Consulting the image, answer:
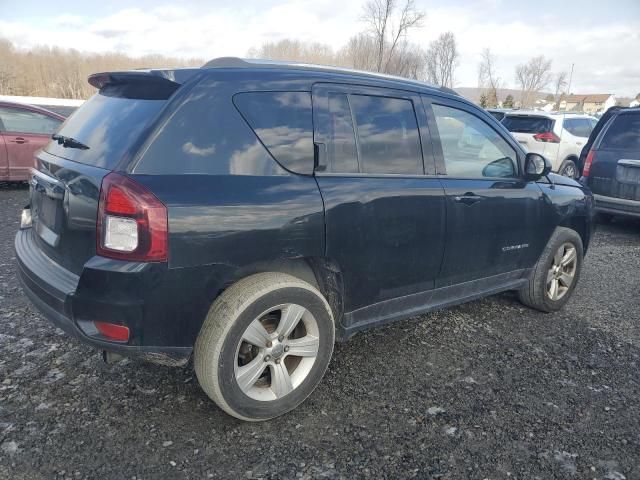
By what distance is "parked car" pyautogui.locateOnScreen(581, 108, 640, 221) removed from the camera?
6773 mm

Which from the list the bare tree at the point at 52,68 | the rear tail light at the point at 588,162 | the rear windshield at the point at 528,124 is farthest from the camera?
the bare tree at the point at 52,68

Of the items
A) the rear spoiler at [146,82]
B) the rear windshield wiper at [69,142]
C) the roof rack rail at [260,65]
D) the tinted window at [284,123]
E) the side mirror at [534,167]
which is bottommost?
the side mirror at [534,167]

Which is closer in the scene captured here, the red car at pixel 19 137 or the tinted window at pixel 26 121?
the red car at pixel 19 137

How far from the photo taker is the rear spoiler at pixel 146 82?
8.09ft

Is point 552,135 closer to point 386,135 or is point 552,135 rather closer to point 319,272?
point 386,135

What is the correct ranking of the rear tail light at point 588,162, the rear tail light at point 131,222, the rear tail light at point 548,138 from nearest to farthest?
the rear tail light at point 131,222
the rear tail light at point 588,162
the rear tail light at point 548,138

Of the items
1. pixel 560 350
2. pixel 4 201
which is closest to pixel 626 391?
pixel 560 350

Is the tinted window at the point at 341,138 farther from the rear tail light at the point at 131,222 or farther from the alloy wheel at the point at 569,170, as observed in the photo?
the alloy wheel at the point at 569,170

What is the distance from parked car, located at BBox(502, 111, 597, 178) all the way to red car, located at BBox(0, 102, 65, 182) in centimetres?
997

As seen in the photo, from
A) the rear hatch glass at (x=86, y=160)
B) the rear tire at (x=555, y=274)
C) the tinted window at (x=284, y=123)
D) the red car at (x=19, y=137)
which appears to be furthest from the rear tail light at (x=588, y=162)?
the red car at (x=19, y=137)

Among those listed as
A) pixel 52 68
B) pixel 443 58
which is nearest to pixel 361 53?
pixel 443 58

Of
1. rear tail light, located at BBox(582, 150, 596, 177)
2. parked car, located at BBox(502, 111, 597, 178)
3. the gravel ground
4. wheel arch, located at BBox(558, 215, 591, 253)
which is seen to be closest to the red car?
the gravel ground

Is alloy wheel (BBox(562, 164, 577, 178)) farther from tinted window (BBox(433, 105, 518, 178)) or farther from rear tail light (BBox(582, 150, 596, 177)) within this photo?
tinted window (BBox(433, 105, 518, 178))

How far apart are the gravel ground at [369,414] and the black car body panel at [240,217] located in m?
0.46
